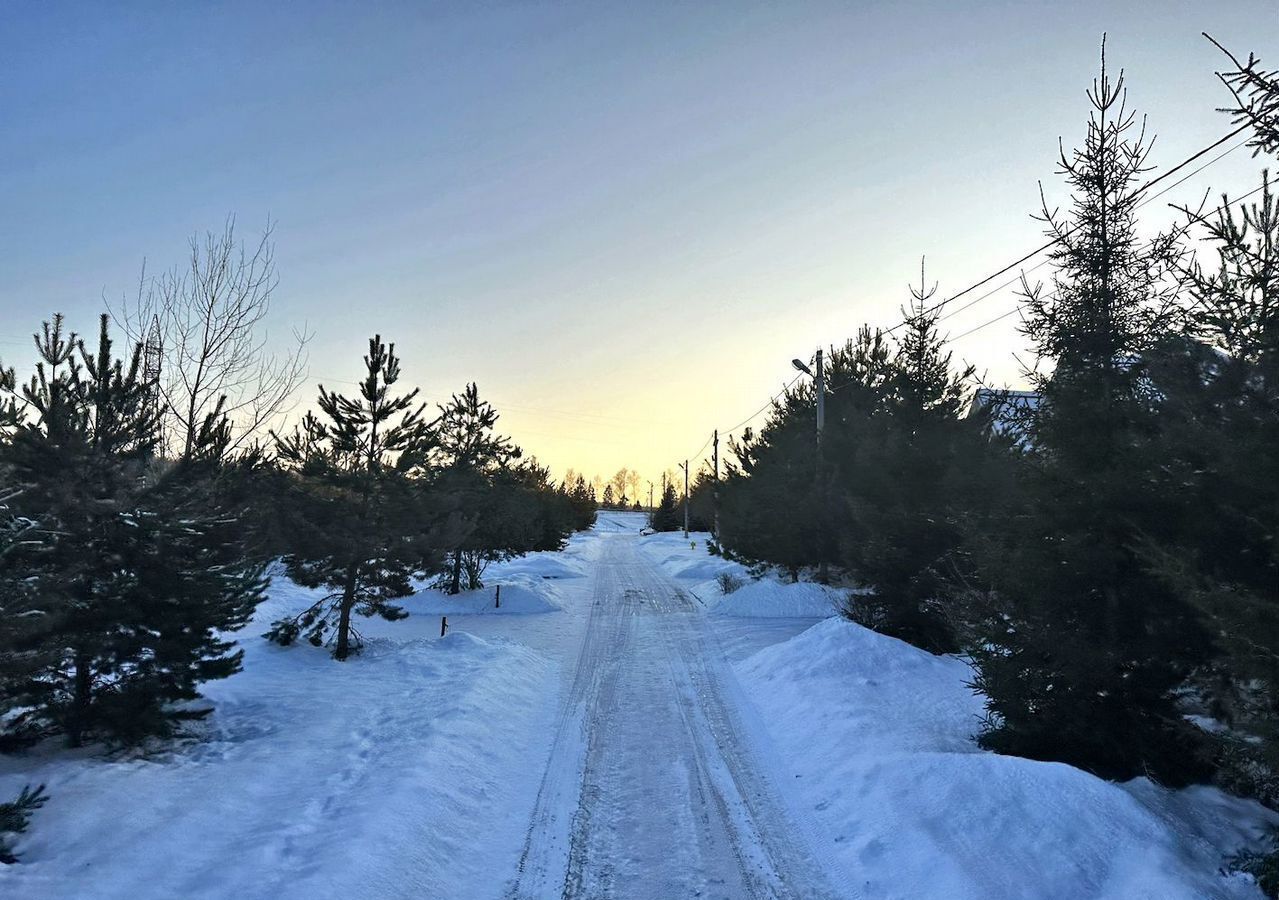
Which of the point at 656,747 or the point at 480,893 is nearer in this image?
the point at 480,893

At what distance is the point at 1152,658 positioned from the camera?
6.38 meters

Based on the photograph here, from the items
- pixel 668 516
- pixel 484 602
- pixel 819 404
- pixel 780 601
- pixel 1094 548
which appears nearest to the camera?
pixel 1094 548

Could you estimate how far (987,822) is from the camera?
566 cm

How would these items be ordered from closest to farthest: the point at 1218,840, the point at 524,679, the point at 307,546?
1. the point at 1218,840
2. the point at 524,679
3. the point at 307,546

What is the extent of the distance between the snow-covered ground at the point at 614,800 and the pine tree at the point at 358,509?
2256 mm

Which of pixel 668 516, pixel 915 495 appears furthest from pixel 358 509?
pixel 668 516

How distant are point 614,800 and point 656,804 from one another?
449mm

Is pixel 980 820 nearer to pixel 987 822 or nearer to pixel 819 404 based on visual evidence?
pixel 987 822

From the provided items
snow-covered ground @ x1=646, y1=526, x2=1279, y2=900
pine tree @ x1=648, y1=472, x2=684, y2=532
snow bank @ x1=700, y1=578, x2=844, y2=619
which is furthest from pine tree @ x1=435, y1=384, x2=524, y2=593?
pine tree @ x1=648, y1=472, x2=684, y2=532

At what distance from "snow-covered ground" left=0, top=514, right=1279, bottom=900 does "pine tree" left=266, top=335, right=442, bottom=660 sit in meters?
2.26

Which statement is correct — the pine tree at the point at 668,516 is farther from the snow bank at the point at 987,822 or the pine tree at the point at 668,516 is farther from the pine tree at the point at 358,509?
the snow bank at the point at 987,822

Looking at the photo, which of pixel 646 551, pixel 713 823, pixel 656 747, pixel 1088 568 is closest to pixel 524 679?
pixel 656 747

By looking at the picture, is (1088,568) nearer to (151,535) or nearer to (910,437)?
(910,437)

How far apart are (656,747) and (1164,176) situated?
9.40 meters
